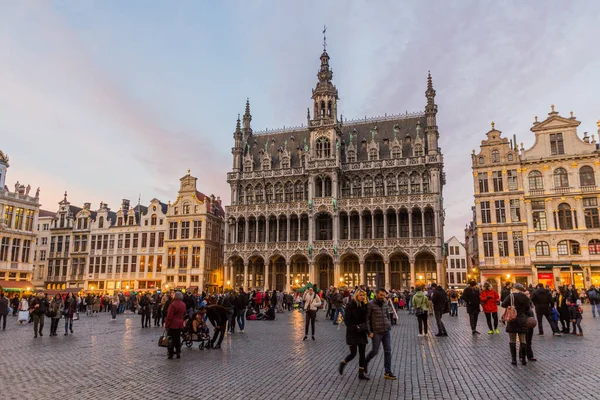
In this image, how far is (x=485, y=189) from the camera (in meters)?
48.7

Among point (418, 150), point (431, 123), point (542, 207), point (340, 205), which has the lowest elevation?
point (542, 207)

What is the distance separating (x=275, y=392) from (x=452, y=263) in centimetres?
9751

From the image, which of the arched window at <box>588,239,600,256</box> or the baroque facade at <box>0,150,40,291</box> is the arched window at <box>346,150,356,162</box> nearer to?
the arched window at <box>588,239,600,256</box>

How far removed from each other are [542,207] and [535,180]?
117 inches

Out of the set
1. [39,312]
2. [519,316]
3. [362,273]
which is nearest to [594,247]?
[362,273]

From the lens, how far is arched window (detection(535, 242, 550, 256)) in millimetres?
45375

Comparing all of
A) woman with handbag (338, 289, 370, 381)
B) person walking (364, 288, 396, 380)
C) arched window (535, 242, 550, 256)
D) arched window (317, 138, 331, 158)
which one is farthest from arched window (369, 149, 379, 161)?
woman with handbag (338, 289, 370, 381)

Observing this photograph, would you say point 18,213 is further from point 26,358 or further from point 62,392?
point 62,392

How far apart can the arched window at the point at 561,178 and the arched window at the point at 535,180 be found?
53.2 inches

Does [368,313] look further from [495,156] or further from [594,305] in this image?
[495,156]

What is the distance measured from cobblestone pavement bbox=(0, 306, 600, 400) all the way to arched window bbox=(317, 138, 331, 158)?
129 feet

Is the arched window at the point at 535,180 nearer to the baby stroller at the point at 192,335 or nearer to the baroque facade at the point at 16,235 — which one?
the baby stroller at the point at 192,335

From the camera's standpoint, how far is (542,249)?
45.6 meters

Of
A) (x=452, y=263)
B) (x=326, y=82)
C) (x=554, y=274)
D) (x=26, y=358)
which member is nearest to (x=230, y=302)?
(x=26, y=358)
